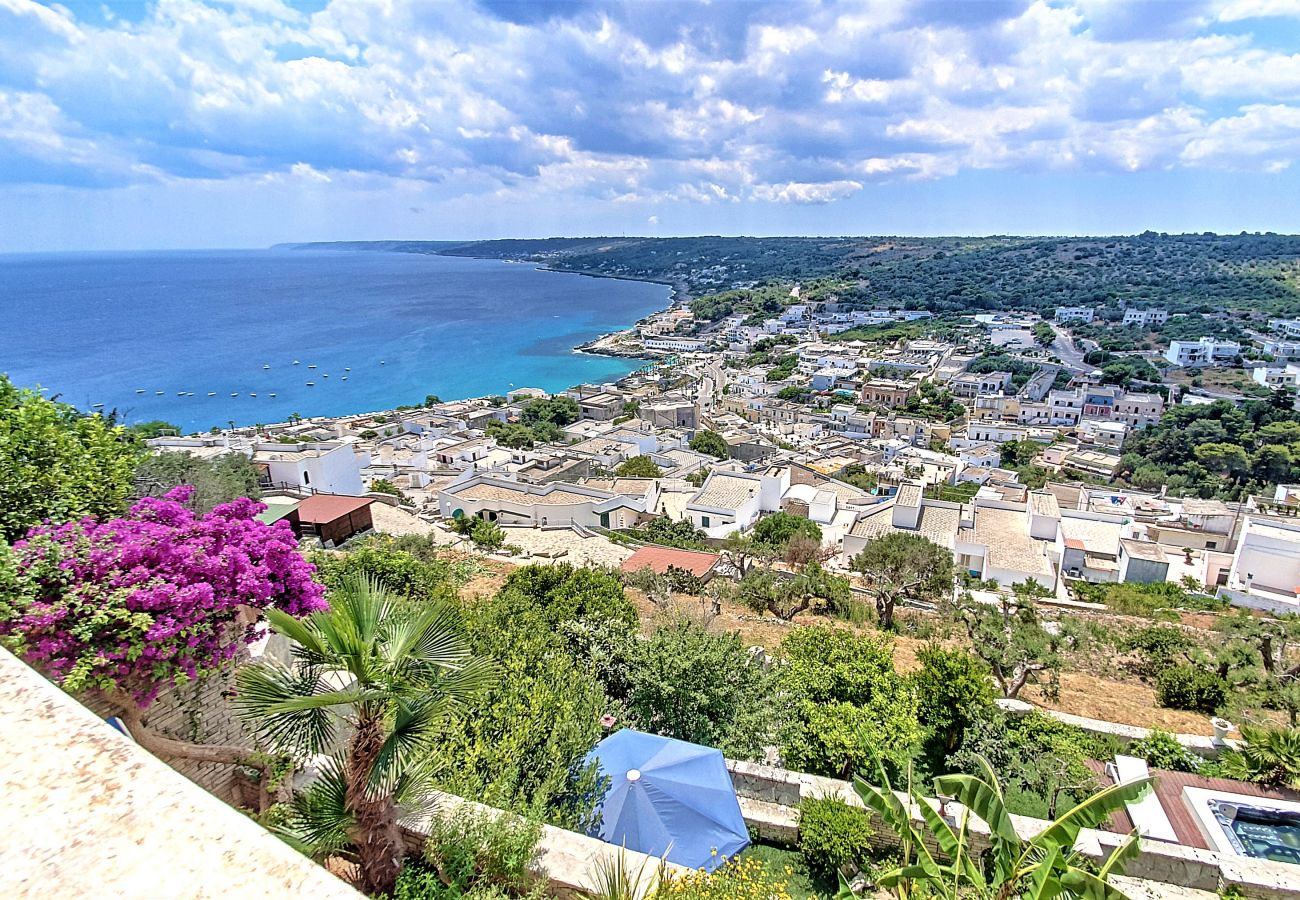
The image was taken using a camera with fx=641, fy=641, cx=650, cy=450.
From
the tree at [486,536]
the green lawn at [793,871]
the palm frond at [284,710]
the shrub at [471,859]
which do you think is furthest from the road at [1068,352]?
the palm frond at [284,710]

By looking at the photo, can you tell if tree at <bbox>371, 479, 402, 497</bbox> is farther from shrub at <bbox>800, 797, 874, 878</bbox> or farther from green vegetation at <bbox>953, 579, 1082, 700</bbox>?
shrub at <bbox>800, 797, 874, 878</bbox>

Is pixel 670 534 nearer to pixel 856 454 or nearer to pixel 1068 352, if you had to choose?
pixel 856 454

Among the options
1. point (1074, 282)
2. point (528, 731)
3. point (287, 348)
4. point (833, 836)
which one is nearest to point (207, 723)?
point (528, 731)

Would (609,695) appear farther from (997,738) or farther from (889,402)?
(889,402)

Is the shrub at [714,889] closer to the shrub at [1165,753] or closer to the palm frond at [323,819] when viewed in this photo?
the palm frond at [323,819]

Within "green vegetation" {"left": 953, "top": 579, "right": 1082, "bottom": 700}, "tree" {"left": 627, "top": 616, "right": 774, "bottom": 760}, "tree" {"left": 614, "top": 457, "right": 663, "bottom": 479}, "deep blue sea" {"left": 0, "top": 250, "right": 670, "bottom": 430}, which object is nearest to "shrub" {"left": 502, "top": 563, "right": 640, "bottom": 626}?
"tree" {"left": 627, "top": 616, "right": 774, "bottom": 760}
